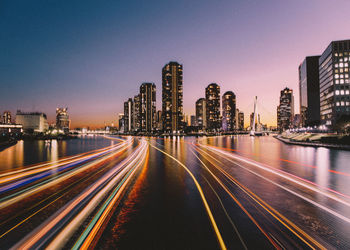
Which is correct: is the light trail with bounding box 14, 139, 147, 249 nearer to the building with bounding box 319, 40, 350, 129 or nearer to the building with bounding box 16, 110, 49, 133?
the building with bounding box 319, 40, 350, 129

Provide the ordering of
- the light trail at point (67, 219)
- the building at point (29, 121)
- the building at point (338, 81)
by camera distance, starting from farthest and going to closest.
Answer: the building at point (29, 121) < the building at point (338, 81) < the light trail at point (67, 219)

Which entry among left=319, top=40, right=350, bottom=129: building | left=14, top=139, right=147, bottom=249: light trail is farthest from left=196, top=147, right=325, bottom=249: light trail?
left=319, top=40, right=350, bottom=129: building

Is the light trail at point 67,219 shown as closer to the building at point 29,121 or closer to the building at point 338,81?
the building at point 338,81

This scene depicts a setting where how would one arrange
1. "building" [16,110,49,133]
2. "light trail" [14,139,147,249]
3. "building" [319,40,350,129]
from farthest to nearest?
"building" [16,110,49,133], "building" [319,40,350,129], "light trail" [14,139,147,249]

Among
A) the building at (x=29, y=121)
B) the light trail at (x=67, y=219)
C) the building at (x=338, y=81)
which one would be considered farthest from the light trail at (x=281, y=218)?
the building at (x=29, y=121)

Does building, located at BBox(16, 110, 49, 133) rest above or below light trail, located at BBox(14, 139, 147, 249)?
above

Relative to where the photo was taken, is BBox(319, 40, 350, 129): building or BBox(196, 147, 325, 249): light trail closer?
BBox(196, 147, 325, 249): light trail

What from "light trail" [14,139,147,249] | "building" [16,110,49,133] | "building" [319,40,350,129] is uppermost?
"building" [319,40,350,129]

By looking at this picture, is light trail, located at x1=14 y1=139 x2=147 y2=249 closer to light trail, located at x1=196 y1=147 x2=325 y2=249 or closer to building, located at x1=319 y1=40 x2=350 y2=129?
light trail, located at x1=196 y1=147 x2=325 y2=249

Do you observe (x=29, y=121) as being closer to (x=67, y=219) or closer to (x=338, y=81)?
(x=67, y=219)

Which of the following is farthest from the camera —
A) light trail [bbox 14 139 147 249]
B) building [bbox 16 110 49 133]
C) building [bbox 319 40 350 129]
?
building [bbox 16 110 49 133]

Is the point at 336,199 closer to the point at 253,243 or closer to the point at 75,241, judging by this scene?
the point at 253,243

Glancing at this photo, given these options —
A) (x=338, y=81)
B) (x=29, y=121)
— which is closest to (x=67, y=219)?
(x=338, y=81)

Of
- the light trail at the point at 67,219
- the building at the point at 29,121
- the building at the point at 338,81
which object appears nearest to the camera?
the light trail at the point at 67,219
